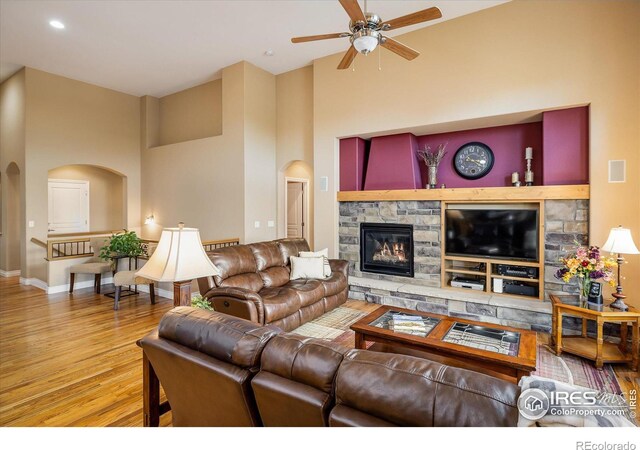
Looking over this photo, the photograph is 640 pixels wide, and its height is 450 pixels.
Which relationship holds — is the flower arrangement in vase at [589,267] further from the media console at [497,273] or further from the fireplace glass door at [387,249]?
the fireplace glass door at [387,249]

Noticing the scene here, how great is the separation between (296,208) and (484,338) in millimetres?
6058

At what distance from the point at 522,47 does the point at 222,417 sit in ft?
15.9

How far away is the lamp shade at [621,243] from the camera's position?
3.01 metres

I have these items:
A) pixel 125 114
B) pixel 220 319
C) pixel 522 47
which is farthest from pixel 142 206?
pixel 522 47

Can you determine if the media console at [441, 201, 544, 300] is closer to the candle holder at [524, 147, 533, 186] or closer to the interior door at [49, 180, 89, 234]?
the candle holder at [524, 147, 533, 186]

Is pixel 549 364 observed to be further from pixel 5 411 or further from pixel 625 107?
pixel 5 411

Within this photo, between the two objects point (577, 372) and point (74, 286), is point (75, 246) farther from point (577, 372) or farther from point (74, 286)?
point (577, 372)

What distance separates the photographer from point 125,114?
720 cm

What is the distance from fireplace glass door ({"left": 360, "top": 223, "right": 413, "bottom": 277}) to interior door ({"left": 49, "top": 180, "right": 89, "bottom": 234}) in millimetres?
6647

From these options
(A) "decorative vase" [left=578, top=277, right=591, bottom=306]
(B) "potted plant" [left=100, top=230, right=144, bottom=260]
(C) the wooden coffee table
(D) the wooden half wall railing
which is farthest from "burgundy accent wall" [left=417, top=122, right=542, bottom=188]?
(B) "potted plant" [left=100, top=230, right=144, bottom=260]

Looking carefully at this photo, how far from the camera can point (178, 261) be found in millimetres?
1945

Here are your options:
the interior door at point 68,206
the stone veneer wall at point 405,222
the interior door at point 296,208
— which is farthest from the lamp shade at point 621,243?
the interior door at point 68,206

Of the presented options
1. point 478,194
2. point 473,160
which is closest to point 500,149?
point 473,160

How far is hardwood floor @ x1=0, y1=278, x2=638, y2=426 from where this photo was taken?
2328mm
